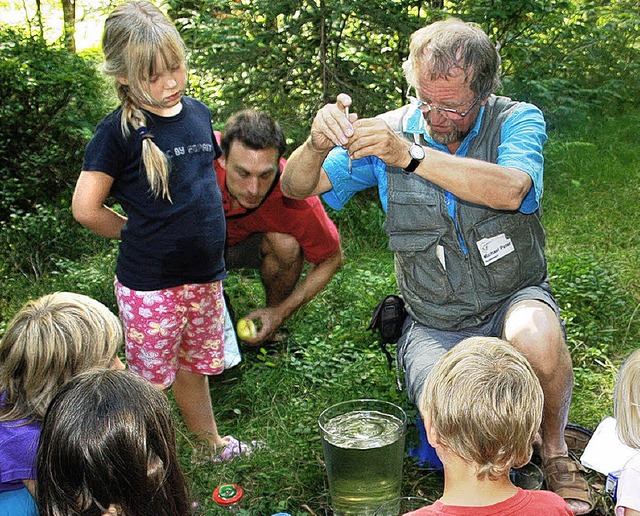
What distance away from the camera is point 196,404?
11.0 ft

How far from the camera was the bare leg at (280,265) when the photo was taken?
162 inches

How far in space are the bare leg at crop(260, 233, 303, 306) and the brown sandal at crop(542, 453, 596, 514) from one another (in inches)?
67.9

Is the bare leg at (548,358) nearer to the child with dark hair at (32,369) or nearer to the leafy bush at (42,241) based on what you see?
the child with dark hair at (32,369)

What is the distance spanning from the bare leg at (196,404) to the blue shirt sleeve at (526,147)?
1.51 metres

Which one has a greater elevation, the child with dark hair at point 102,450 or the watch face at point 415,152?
the watch face at point 415,152

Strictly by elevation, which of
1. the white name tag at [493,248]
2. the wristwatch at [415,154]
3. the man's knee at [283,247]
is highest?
the wristwatch at [415,154]

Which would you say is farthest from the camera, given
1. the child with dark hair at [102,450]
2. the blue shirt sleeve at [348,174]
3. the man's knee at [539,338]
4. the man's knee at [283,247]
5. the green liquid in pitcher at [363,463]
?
the man's knee at [283,247]

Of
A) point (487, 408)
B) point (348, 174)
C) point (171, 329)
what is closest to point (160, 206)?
point (171, 329)

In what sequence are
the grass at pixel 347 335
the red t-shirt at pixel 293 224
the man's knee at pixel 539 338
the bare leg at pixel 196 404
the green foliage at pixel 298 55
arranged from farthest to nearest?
the green foliage at pixel 298 55 < the red t-shirt at pixel 293 224 < the bare leg at pixel 196 404 < the grass at pixel 347 335 < the man's knee at pixel 539 338

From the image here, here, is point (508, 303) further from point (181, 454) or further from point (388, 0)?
point (388, 0)

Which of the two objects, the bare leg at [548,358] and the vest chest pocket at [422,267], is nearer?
the bare leg at [548,358]

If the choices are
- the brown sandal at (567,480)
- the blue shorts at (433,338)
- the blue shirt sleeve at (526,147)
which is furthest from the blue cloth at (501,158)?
the brown sandal at (567,480)

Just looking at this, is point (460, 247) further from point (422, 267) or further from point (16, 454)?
point (16, 454)

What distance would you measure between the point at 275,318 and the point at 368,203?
189 centimetres
